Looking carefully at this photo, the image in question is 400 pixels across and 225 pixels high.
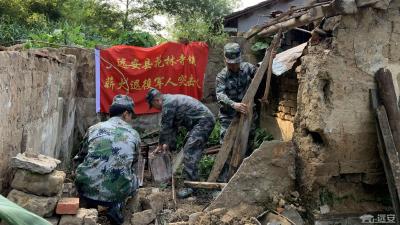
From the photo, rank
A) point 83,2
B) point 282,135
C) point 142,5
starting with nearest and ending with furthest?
point 282,135 < point 83,2 < point 142,5

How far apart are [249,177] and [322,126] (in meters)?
1.06

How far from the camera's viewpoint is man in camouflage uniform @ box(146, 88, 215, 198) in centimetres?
623

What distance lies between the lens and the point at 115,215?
4242 mm

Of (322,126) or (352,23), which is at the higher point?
(352,23)

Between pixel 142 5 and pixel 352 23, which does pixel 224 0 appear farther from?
pixel 352 23

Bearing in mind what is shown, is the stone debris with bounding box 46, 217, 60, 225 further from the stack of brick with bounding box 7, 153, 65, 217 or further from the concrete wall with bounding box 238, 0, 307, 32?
the concrete wall with bounding box 238, 0, 307, 32

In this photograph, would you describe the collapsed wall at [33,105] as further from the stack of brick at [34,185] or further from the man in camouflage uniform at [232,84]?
the man in camouflage uniform at [232,84]

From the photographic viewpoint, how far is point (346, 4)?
14.5 ft

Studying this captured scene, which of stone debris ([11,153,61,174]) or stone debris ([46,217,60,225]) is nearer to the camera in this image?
stone debris ([11,153,61,174])

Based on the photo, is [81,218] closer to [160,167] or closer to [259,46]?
[160,167]

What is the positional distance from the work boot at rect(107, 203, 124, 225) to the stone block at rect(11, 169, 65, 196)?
1.04 m

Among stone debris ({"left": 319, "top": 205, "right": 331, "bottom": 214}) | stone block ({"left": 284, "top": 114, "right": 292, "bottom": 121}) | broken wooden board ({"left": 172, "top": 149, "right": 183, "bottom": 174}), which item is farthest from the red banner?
stone debris ({"left": 319, "top": 205, "right": 331, "bottom": 214})

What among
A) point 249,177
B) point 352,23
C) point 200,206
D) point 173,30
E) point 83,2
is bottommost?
point 200,206

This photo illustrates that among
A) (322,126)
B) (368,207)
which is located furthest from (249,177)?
(368,207)
